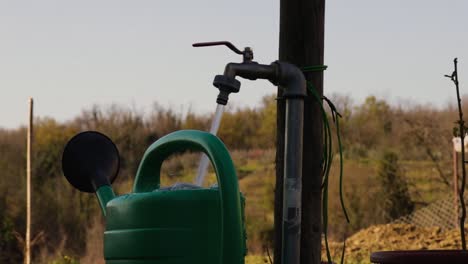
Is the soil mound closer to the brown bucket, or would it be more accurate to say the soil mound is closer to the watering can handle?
the brown bucket

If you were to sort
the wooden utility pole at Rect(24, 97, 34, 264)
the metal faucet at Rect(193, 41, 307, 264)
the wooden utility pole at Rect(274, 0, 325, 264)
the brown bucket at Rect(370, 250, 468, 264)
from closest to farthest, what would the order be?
the metal faucet at Rect(193, 41, 307, 264) < the brown bucket at Rect(370, 250, 468, 264) < the wooden utility pole at Rect(274, 0, 325, 264) < the wooden utility pole at Rect(24, 97, 34, 264)

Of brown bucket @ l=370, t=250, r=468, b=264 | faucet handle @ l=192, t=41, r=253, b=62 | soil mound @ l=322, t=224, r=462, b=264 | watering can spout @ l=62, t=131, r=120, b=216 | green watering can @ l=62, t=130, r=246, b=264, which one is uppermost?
faucet handle @ l=192, t=41, r=253, b=62

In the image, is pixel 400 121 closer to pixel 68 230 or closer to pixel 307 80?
pixel 68 230

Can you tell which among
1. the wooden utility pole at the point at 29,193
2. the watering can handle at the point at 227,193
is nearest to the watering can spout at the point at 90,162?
the watering can handle at the point at 227,193

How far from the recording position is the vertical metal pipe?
2713mm

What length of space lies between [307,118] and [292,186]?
0.44 meters

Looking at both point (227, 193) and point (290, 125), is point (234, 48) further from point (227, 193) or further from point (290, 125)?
point (227, 193)

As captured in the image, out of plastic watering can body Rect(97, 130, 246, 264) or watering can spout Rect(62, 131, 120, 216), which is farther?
watering can spout Rect(62, 131, 120, 216)

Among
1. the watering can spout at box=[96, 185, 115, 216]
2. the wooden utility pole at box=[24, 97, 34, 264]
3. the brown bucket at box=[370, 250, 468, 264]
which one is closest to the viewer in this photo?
the watering can spout at box=[96, 185, 115, 216]

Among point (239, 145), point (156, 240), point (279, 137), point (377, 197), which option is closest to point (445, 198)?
point (377, 197)

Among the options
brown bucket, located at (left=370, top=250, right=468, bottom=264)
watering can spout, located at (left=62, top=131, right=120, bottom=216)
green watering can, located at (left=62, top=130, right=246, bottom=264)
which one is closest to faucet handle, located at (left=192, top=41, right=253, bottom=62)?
watering can spout, located at (left=62, top=131, right=120, bottom=216)

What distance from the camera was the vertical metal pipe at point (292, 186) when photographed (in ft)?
8.90

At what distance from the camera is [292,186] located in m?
2.72

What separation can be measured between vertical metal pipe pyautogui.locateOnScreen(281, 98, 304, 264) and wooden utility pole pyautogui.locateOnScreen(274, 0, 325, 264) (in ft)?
1.07
